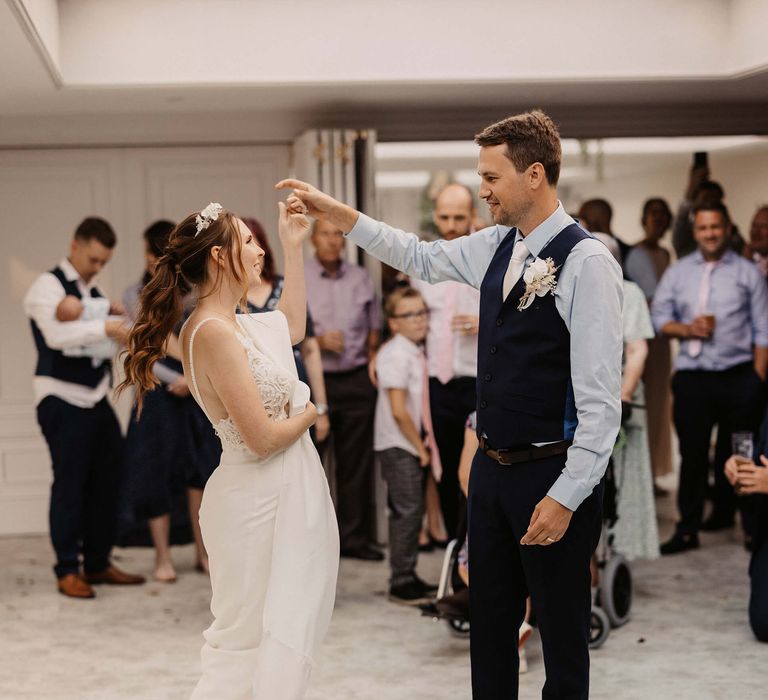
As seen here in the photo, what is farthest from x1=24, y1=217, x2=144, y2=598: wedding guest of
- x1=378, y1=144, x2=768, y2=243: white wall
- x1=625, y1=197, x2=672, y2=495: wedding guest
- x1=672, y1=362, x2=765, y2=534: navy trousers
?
x1=625, y1=197, x2=672, y2=495: wedding guest

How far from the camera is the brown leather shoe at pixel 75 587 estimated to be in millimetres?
5066

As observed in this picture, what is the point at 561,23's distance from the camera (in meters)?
5.41

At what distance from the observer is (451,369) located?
5121 mm

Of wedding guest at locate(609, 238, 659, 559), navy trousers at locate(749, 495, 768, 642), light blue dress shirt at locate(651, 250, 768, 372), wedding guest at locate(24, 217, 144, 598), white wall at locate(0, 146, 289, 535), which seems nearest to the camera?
navy trousers at locate(749, 495, 768, 642)

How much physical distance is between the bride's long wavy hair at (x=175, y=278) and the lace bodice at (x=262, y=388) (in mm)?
135

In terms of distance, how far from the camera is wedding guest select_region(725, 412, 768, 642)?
13.5ft

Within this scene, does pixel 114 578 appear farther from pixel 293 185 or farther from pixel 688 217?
pixel 688 217

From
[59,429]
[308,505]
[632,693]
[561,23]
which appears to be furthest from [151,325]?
[561,23]

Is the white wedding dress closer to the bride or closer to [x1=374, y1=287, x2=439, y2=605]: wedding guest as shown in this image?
the bride

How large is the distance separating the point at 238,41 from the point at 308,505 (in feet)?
10.4

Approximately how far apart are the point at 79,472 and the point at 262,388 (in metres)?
2.61

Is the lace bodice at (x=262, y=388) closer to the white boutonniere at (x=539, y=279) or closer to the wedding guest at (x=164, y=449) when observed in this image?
the white boutonniere at (x=539, y=279)

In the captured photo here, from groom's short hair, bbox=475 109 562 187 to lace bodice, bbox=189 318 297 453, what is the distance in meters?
0.81

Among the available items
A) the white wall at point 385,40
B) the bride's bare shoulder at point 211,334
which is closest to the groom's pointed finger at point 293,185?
the bride's bare shoulder at point 211,334
